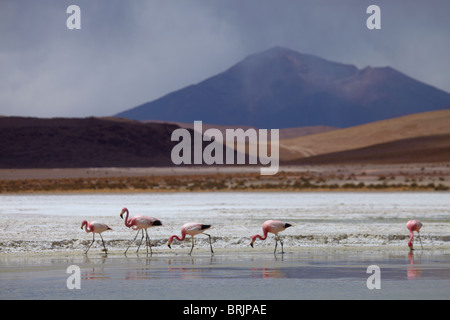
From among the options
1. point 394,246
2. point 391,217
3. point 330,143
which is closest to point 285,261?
point 394,246

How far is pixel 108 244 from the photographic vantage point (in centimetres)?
1566

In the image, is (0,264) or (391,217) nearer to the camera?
(0,264)

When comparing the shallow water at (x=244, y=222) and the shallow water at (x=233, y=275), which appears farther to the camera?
the shallow water at (x=244, y=222)

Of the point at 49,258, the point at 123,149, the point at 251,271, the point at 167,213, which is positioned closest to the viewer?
the point at 251,271

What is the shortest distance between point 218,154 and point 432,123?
3689cm

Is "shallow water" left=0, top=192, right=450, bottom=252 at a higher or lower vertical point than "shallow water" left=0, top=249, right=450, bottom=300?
higher

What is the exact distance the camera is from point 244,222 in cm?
2017

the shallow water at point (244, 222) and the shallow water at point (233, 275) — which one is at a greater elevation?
the shallow water at point (244, 222)

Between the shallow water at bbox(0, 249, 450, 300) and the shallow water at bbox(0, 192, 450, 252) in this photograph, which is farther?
the shallow water at bbox(0, 192, 450, 252)

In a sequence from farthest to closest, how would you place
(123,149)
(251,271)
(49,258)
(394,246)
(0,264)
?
1. (123,149)
2. (394,246)
3. (49,258)
4. (0,264)
5. (251,271)

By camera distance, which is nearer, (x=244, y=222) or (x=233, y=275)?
(x=233, y=275)

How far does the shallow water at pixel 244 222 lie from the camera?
51.9 feet

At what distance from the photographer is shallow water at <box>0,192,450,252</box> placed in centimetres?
1581
